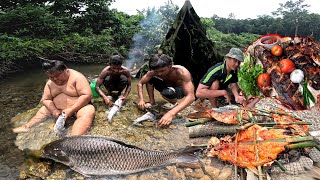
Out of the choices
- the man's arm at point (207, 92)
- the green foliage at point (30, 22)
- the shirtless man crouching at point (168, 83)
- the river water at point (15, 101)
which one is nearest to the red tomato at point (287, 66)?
the man's arm at point (207, 92)

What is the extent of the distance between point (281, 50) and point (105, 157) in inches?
128

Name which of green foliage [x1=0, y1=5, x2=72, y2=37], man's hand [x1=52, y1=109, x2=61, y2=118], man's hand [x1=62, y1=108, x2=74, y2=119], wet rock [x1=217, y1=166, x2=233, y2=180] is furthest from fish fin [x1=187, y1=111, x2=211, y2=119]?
green foliage [x1=0, y1=5, x2=72, y2=37]

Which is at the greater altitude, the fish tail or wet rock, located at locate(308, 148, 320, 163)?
wet rock, located at locate(308, 148, 320, 163)

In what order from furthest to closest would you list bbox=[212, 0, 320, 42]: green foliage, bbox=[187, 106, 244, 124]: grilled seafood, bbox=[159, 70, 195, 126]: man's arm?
bbox=[212, 0, 320, 42]: green foliage, bbox=[159, 70, 195, 126]: man's arm, bbox=[187, 106, 244, 124]: grilled seafood

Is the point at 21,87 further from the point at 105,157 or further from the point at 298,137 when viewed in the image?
the point at 298,137

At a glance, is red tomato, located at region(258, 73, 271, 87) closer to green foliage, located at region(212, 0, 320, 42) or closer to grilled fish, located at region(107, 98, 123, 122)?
grilled fish, located at region(107, 98, 123, 122)

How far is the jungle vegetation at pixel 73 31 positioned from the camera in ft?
42.8

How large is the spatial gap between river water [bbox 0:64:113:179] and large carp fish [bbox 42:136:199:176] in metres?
0.88

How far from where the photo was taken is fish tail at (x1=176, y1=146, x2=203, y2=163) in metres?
3.65

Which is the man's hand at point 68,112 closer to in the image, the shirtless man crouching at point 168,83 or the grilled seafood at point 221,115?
the shirtless man crouching at point 168,83

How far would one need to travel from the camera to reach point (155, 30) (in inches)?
760

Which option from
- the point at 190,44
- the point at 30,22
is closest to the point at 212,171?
the point at 190,44

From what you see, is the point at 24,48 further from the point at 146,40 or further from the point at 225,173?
the point at 225,173

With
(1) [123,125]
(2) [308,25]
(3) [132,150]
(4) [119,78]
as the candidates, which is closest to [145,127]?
(1) [123,125]
